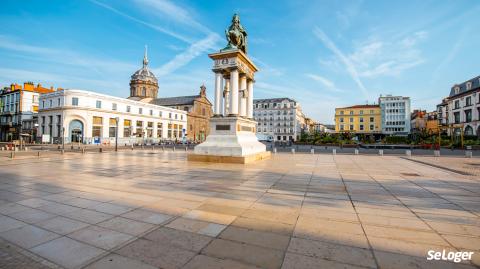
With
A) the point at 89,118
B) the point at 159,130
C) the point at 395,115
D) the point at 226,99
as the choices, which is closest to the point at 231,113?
the point at 226,99

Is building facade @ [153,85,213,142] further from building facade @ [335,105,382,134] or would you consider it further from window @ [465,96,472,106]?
window @ [465,96,472,106]

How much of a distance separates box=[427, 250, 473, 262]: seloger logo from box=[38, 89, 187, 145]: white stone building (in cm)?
5182

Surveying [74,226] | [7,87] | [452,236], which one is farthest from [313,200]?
[7,87]

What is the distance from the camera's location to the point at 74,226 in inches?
176

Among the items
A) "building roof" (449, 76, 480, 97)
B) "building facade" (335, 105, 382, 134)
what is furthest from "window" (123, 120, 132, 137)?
"building roof" (449, 76, 480, 97)

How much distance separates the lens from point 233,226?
4.47 meters

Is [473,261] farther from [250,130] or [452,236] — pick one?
[250,130]

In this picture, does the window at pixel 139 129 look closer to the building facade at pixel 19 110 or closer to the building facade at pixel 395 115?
the building facade at pixel 19 110

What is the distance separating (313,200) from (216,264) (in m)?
4.20

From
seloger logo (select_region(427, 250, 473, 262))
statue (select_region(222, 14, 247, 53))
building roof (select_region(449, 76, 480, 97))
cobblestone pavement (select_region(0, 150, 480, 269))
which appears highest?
building roof (select_region(449, 76, 480, 97))

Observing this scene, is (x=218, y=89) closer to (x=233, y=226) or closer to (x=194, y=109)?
(x=233, y=226)

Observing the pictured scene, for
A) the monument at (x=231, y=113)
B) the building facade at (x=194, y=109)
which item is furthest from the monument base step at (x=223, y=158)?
the building facade at (x=194, y=109)

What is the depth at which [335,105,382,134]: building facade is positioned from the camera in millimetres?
85312

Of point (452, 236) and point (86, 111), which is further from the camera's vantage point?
point (86, 111)
